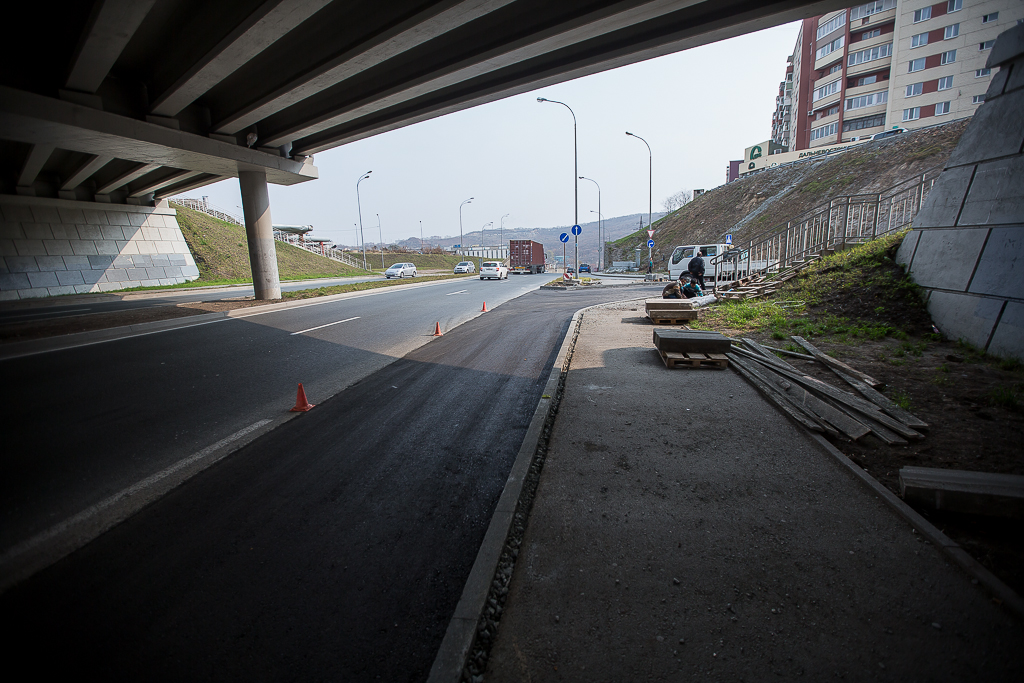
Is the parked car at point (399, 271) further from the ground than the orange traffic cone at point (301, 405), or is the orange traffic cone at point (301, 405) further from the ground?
the parked car at point (399, 271)

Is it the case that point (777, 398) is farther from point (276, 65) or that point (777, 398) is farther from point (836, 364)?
point (276, 65)

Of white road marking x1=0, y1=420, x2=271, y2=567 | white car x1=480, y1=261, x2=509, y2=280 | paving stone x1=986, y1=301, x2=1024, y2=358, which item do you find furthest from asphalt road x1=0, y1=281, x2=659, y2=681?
white car x1=480, y1=261, x2=509, y2=280

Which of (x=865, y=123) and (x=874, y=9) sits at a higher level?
(x=874, y=9)

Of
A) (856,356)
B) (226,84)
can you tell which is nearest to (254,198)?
(226,84)

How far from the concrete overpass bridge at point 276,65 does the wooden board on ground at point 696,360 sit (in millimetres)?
6577

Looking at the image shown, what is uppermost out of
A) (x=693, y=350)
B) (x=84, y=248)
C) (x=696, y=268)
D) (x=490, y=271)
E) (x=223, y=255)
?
(x=84, y=248)

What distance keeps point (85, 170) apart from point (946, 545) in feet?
99.2

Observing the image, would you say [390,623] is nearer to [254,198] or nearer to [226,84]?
[226,84]

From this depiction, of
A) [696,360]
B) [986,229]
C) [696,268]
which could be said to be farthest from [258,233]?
[986,229]

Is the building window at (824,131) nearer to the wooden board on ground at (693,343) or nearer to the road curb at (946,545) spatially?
the wooden board on ground at (693,343)

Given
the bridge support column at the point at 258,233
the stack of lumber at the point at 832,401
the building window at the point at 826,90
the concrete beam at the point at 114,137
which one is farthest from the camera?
the building window at the point at 826,90

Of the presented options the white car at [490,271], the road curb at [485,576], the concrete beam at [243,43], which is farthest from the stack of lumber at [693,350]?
the white car at [490,271]

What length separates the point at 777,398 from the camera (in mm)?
5473

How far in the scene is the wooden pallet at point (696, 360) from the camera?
7035 mm
